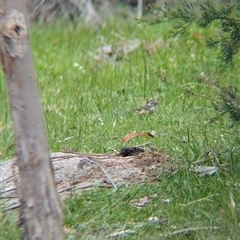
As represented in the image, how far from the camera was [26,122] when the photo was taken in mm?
3189

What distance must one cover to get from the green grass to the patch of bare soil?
0.10 m

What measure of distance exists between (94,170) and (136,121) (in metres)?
1.27

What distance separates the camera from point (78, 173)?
4469 mm

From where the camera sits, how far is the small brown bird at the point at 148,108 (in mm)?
5934

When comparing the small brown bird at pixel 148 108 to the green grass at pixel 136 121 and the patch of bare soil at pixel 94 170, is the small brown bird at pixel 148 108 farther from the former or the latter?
the patch of bare soil at pixel 94 170

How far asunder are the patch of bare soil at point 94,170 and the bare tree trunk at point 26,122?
92cm

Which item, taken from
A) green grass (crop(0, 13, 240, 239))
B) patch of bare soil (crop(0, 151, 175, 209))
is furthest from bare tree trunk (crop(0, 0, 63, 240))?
patch of bare soil (crop(0, 151, 175, 209))

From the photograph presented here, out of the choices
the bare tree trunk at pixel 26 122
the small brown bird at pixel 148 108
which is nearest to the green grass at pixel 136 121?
the small brown bird at pixel 148 108

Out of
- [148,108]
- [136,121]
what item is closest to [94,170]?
[136,121]

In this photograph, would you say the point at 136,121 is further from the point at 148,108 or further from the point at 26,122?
the point at 26,122

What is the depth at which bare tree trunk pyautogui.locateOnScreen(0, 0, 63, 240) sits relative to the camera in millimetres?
3188

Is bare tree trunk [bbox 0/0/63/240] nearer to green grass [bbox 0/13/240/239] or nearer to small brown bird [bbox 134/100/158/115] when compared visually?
green grass [bbox 0/13/240/239]

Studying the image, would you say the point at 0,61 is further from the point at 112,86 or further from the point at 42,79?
the point at 42,79

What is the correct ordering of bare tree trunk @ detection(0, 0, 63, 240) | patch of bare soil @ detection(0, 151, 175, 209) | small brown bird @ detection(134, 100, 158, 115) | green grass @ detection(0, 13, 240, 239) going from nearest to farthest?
bare tree trunk @ detection(0, 0, 63, 240)
green grass @ detection(0, 13, 240, 239)
patch of bare soil @ detection(0, 151, 175, 209)
small brown bird @ detection(134, 100, 158, 115)
